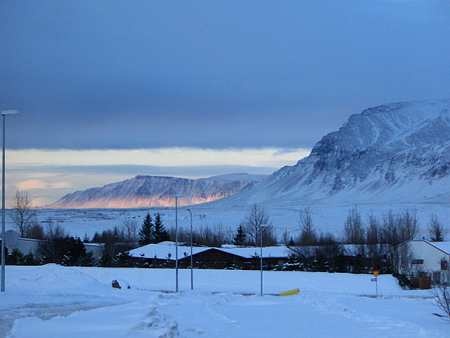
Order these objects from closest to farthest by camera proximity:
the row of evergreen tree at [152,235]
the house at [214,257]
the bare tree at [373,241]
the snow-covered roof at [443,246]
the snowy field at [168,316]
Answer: the snowy field at [168,316] < the snow-covered roof at [443,246] < the house at [214,257] < the bare tree at [373,241] < the row of evergreen tree at [152,235]

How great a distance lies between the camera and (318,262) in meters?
110

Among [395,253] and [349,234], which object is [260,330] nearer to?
[395,253]

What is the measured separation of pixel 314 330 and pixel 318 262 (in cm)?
7877

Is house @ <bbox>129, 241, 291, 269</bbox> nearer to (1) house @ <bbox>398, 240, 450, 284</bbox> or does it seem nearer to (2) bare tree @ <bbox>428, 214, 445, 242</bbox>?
(1) house @ <bbox>398, 240, 450, 284</bbox>

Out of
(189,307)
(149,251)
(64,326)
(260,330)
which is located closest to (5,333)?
(64,326)

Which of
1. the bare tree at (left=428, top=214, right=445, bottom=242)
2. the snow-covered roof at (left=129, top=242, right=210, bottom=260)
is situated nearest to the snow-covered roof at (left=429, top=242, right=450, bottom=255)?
the bare tree at (left=428, top=214, right=445, bottom=242)

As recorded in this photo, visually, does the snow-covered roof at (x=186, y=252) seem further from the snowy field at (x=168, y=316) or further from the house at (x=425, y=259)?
the snowy field at (x=168, y=316)

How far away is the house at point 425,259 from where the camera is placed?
95.7 metres

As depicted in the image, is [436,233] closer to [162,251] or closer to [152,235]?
[162,251]

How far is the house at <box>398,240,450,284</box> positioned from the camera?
95688 mm

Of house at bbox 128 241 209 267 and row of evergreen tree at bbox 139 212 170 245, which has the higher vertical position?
row of evergreen tree at bbox 139 212 170 245

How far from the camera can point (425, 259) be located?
336 feet

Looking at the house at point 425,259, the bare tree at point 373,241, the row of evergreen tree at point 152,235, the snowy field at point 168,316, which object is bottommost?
the snowy field at point 168,316

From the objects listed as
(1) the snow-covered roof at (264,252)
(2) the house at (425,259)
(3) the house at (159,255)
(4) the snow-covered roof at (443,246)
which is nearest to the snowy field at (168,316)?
(2) the house at (425,259)
